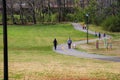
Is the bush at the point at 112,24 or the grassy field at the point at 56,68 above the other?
the grassy field at the point at 56,68

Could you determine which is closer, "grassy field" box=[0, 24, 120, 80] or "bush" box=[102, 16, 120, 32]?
"grassy field" box=[0, 24, 120, 80]

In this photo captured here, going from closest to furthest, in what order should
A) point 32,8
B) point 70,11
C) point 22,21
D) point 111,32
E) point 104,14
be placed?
point 111,32, point 104,14, point 22,21, point 32,8, point 70,11

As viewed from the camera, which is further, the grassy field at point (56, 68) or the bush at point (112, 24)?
the bush at point (112, 24)

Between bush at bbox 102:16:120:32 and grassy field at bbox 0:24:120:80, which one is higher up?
grassy field at bbox 0:24:120:80

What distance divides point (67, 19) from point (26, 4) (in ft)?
49.2

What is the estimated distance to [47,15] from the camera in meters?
124

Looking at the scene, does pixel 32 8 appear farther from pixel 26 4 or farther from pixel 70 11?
pixel 70 11

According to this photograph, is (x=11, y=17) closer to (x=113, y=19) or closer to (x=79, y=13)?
(x=79, y=13)

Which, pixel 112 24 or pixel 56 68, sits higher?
pixel 56 68

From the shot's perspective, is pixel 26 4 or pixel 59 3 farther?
pixel 59 3

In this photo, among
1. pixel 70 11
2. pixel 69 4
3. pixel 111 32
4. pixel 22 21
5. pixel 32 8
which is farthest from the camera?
pixel 69 4

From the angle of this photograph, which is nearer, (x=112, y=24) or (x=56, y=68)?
(x=56, y=68)

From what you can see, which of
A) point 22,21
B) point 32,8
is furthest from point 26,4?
point 22,21

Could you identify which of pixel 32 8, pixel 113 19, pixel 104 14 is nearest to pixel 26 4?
pixel 32 8
